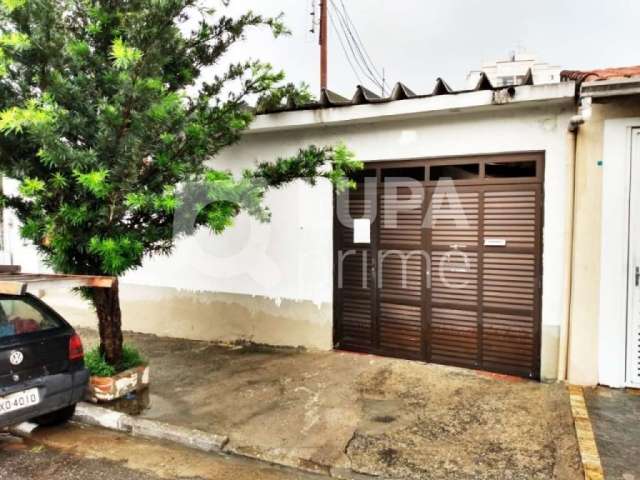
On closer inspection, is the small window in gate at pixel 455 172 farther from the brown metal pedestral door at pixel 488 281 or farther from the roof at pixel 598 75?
the roof at pixel 598 75

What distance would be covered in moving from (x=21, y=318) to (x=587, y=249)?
562 centimetres

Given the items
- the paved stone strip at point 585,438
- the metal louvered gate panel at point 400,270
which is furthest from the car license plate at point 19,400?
the paved stone strip at point 585,438

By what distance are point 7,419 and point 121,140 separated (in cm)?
248

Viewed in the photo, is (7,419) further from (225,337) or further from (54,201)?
(225,337)

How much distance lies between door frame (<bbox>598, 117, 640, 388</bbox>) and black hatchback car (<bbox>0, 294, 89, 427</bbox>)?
529 cm

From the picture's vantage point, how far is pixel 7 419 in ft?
12.3

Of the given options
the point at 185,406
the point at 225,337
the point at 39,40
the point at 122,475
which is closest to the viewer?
the point at 122,475

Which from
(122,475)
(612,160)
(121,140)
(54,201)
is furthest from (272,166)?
(612,160)

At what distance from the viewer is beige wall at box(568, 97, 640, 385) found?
5.05 meters

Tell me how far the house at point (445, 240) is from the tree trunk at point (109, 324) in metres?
2.33

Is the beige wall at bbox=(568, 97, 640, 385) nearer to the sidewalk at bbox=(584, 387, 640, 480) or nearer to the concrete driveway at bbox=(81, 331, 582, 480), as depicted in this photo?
the sidewalk at bbox=(584, 387, 640, 480)

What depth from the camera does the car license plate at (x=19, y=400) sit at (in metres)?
3.72

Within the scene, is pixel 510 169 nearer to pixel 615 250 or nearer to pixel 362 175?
pixel 615 250

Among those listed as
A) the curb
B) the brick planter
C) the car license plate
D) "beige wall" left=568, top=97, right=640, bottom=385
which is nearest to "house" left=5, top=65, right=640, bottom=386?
"beige wall" left=568, top=97, right=640, bottom=385
